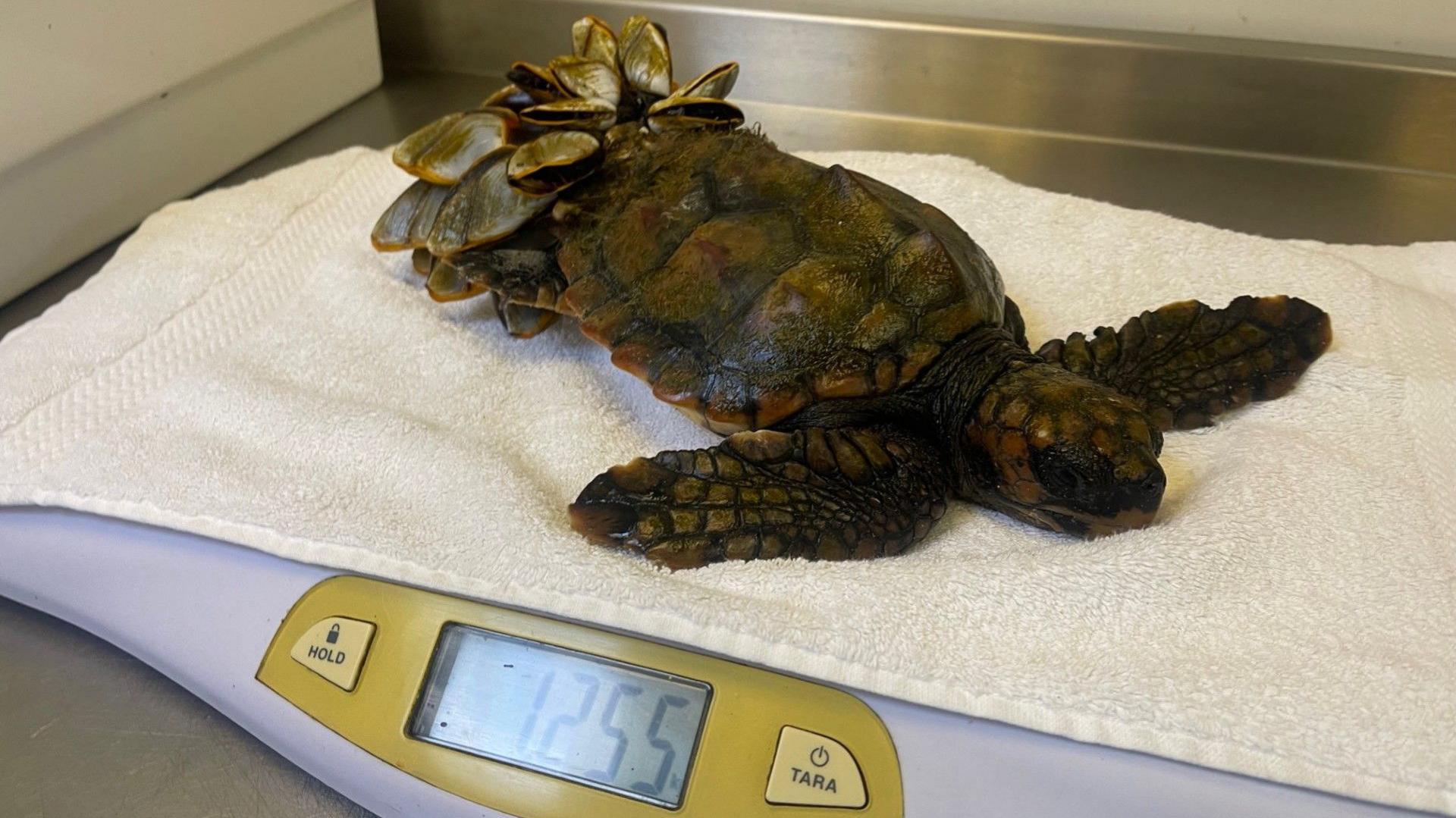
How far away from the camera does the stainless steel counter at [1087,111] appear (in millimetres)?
989

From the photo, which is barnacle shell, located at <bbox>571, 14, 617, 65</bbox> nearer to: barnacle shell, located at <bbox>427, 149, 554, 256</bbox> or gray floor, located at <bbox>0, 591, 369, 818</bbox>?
barnacle shell, located at <bbox>427, 149, 554, 256</bbox>

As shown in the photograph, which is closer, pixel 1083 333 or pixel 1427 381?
pixel 1427 381

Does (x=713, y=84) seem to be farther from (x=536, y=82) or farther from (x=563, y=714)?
(x=563, y=714)

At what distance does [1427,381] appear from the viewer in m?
0.64

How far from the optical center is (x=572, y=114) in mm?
756

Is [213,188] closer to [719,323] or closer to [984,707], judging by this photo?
[719,323]

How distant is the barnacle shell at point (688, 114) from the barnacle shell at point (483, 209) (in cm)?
11

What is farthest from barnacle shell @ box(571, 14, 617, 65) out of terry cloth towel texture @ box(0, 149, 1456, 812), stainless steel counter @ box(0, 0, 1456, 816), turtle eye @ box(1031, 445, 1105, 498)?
turtle eye @ box(1031, 445, 1105, 498)

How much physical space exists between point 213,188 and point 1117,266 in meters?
0.94

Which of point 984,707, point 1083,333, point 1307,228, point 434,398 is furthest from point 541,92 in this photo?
point 1307,228

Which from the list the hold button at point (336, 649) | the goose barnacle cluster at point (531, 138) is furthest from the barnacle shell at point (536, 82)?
the hold button at point (336, 649)

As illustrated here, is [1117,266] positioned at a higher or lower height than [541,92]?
lower

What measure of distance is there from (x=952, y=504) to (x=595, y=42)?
19.2 inches

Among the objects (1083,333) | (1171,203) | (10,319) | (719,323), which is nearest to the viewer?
(719,323)
